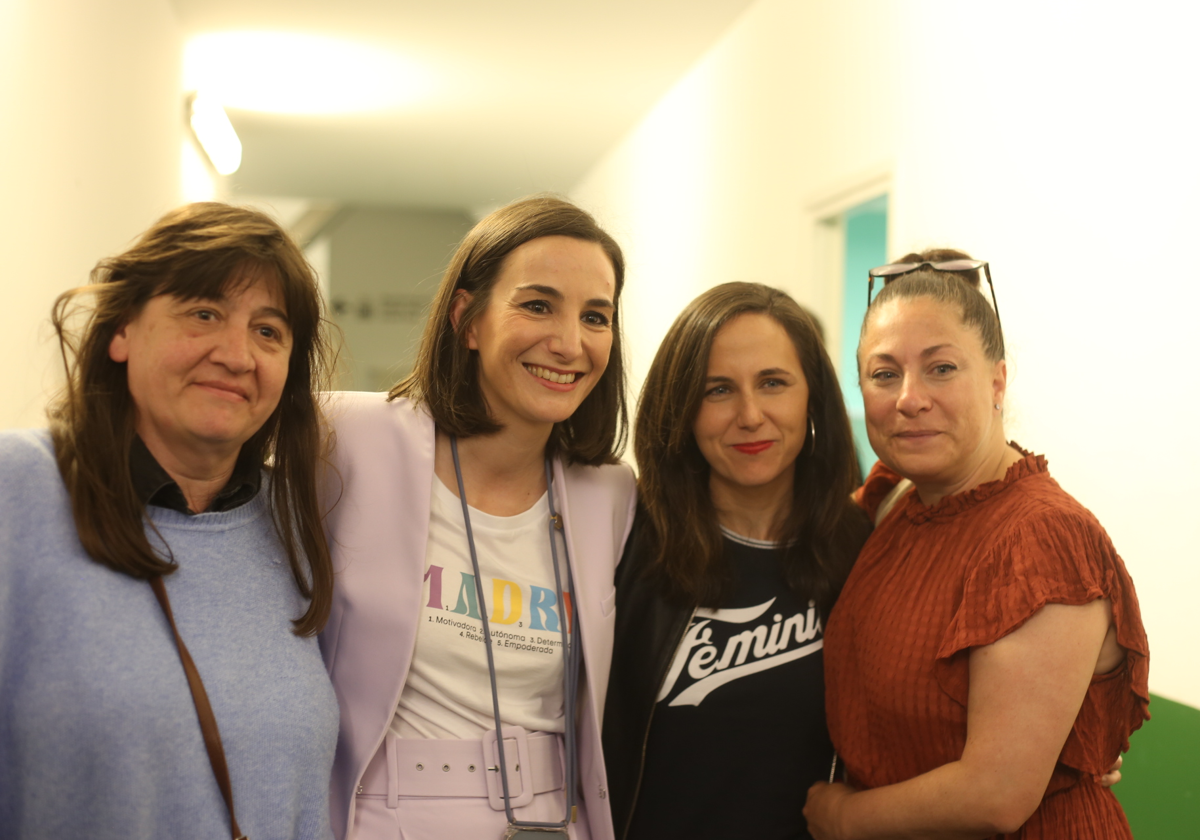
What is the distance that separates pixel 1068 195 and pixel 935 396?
1.37m

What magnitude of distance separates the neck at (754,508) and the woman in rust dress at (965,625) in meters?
0.23

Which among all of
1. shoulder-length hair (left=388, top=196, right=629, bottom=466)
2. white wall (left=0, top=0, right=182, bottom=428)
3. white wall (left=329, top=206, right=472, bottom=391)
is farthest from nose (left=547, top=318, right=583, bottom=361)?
white wall (left=329, top=206, right=472, bottom=391)

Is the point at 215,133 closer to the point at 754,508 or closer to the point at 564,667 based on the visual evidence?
the point at 754,508

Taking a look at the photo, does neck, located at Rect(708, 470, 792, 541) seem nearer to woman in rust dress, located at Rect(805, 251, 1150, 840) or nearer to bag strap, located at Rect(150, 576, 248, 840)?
woman in rust dress, located at Rect(805, 251, 1150, 840)

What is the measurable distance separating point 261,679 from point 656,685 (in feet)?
2.56

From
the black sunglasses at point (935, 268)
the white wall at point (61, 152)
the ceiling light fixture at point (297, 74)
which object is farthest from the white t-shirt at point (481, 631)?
the ceiling light fixture at point (297, 74)

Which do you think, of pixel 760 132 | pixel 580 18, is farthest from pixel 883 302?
pixel 580 18

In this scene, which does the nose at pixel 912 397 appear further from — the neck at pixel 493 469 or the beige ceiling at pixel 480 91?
the beige ceiling at pixel 480 91

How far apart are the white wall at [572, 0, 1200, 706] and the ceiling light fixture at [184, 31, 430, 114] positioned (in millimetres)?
2996

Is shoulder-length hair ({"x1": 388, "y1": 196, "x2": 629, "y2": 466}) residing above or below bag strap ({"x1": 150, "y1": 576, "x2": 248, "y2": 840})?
above

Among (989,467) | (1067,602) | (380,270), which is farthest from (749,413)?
(380,270)

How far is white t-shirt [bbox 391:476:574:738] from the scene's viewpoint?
1680mm

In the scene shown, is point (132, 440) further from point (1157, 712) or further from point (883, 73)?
point (883, 73)

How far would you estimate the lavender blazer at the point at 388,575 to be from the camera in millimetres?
1642
